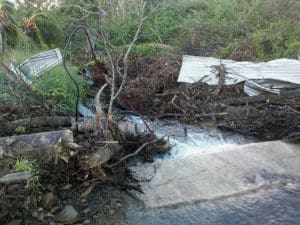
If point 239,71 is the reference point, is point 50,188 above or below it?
below

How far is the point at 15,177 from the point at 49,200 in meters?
0.45

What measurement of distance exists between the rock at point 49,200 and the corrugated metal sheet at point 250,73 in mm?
4710

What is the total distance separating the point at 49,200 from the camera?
4258mm

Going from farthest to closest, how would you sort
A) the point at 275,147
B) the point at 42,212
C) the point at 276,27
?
the point at 276,27 < the point at 275,147 < the point at 42,212

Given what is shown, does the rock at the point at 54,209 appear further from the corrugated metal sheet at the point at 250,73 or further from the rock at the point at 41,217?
the corrugated metal sheet at the point at 250,73

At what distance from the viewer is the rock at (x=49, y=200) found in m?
4.24

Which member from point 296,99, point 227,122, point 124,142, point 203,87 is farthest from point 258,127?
point 124,142

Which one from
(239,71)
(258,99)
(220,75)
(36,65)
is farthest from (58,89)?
(239,71)

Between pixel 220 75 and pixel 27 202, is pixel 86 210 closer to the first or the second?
pixel 27 202

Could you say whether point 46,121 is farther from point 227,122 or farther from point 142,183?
point 227,122

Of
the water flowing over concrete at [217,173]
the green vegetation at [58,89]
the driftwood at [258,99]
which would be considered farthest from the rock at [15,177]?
the driftwood at [258,99]

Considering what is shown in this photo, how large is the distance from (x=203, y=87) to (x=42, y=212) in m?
4.83

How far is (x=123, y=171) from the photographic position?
4.89 meters

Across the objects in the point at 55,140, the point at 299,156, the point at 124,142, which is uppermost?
the point at 55,140
